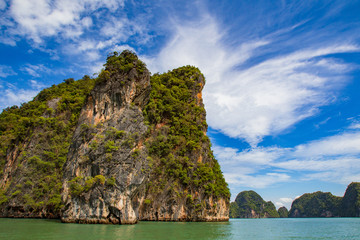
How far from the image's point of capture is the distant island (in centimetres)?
9838

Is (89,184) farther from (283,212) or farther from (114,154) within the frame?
(283,212)

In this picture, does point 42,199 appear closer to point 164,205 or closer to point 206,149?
point 164,205

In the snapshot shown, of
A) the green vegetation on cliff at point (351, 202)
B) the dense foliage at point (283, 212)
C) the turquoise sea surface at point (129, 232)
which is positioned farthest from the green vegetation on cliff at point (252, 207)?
the turquoise sea surface at point (129, 232)

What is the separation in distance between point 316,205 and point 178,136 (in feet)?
379

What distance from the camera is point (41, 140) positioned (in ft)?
97.6

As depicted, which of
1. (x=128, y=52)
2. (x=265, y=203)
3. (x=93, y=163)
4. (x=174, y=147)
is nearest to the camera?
(x=93, y=163)

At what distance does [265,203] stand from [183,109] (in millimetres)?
116017

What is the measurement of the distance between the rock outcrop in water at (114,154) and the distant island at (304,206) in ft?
295

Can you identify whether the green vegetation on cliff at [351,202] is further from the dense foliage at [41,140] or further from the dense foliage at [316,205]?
the dense foliage at [41,140]

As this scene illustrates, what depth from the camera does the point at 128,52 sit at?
2719 centimetres

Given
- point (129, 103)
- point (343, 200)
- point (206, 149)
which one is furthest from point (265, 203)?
point (129, 103)

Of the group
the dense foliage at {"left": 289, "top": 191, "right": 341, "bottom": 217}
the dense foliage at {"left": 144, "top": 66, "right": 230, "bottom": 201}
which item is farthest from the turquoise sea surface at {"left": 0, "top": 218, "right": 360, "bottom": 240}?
the dense foliage at {"left": 289, "top": 191, "right": 341, "bottom": 217}

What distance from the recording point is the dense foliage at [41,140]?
26328 millimetres

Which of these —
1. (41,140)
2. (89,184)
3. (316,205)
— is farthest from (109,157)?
(316,205)
